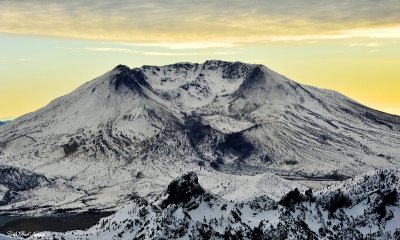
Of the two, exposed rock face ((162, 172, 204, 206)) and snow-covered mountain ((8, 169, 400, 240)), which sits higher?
exposed rock face ((162, 172, 204, 206))

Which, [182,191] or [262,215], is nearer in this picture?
[182,191]

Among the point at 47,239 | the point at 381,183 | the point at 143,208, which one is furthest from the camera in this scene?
the point at 381,183

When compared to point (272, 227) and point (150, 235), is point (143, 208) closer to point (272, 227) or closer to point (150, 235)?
point (150, 235)

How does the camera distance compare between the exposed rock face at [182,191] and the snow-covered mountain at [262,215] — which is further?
the exposed rock face at [182,191]

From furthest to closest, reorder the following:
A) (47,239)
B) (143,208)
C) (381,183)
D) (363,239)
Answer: (381,183)
(363,239)
(143,208)
(47,239)

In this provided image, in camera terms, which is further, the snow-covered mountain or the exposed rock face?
the exposed rock face

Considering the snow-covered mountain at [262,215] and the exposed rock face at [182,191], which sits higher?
the exposed rock face at [182,191]

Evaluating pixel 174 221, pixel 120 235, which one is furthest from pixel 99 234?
pixel 174 221

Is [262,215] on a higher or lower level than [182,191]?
lower
